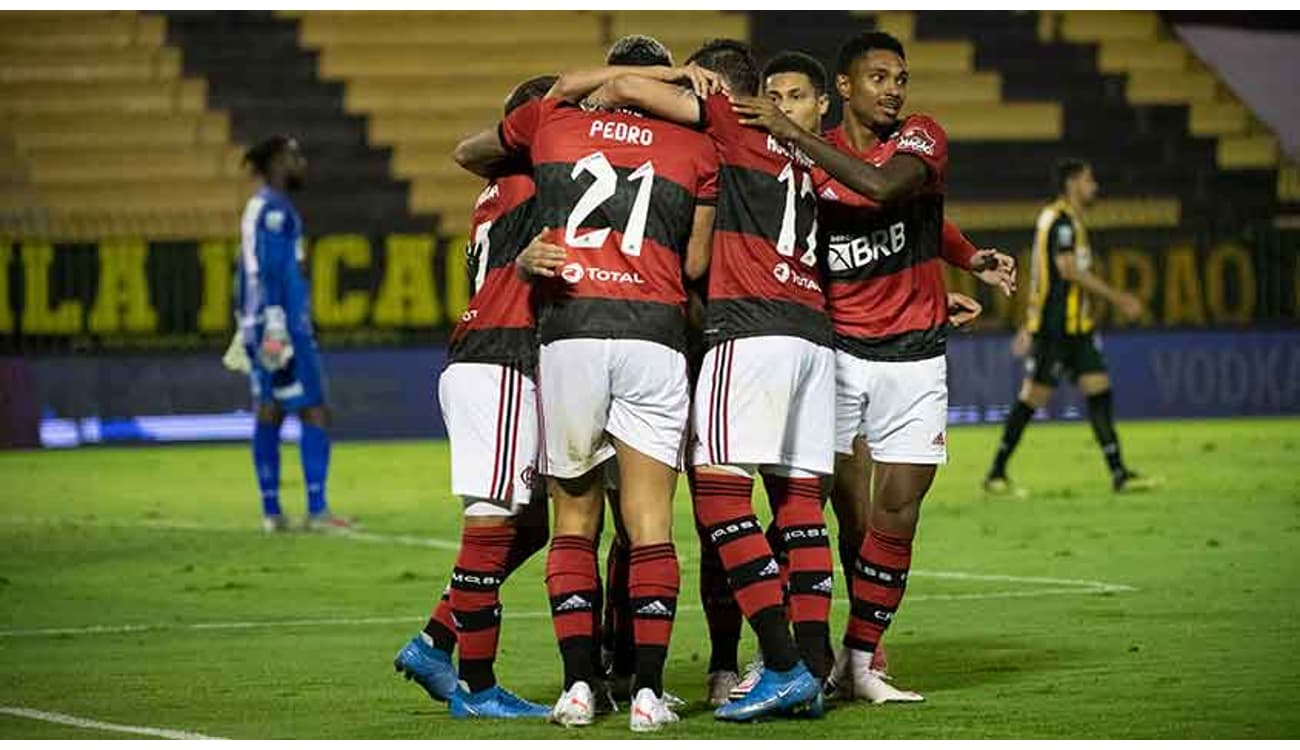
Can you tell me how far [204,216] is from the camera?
26969 millimetres

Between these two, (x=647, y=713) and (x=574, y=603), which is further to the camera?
(x=574, y=603)

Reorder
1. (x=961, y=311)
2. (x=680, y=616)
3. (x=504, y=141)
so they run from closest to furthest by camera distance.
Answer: (x=504, y=141), (x=961, y=311), (x=680, y=616)

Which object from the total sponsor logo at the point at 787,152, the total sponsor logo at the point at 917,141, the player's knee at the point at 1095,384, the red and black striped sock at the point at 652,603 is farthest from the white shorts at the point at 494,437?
the player's knee at the point at 1095,384

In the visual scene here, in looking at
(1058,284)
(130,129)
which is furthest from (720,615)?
(130,129)

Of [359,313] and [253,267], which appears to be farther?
[359,313]

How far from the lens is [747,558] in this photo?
776cm

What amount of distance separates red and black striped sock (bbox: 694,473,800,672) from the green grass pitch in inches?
10.1

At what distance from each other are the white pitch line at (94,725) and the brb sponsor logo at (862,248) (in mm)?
2482

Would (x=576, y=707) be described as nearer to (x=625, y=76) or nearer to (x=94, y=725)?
(x=94, y=725)

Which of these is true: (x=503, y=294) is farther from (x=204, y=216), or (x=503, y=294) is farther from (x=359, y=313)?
(x=204, y=216)

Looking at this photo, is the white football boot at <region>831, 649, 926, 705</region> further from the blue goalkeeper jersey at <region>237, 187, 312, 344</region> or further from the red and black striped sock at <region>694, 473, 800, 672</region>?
the blue goalkeeper jersey at <region>237, 187, 312, 344</region>

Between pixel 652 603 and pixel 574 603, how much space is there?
24 cm

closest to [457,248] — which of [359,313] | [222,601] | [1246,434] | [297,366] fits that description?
[359,313]

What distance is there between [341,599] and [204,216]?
1570cm
